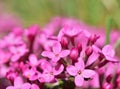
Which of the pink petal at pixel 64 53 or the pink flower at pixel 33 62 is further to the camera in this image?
the pink flower at pixel 33 62

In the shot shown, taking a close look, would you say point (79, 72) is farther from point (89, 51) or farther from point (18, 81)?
point (18, 81)

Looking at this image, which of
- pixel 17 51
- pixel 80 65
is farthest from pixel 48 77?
pixel 17 51

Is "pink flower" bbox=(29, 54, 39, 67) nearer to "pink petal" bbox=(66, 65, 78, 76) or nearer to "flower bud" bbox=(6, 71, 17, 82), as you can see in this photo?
"flower bud" bbox=(6, 71, 17, 82)

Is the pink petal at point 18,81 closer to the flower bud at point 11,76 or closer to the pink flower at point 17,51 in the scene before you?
the flower bud at point 11,76

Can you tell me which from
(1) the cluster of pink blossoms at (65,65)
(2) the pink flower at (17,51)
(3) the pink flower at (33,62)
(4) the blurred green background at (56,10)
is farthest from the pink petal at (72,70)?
(4) the blurred green background at (56,10)

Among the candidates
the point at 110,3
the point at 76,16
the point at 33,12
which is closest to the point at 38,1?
the point at 33,12

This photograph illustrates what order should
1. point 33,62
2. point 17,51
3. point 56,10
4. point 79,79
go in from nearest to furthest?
point 79,79
point 33,62
point 17,51
point 56,10
